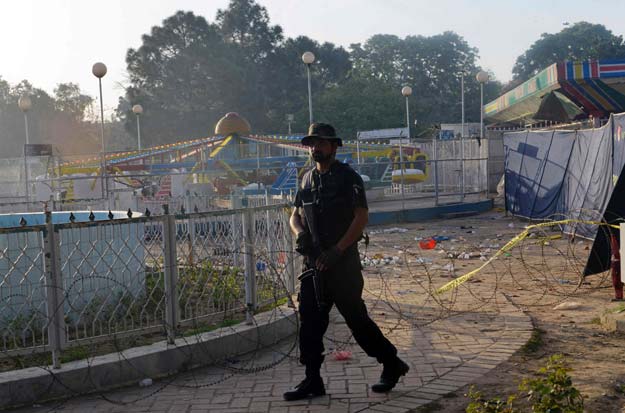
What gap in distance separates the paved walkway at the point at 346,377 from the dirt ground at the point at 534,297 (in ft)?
0.66

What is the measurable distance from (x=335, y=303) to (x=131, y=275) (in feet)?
7.72

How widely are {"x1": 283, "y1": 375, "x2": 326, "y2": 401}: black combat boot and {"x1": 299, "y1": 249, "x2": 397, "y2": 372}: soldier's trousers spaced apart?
82 mm

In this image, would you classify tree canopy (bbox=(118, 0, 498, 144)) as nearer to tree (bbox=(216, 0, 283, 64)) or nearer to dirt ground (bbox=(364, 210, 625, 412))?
tree (bbox=(216, 0, 283, 64))

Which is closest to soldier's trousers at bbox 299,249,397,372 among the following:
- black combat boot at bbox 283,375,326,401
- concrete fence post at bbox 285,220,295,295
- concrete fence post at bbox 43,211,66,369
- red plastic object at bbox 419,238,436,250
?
black combat boot at bbox 283,375,326,401

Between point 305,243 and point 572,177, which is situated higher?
point 572,177

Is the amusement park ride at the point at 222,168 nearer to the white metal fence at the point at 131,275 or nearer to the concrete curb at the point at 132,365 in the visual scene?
the white metal fence at the point at 131,275

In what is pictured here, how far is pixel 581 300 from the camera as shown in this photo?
27.4 feet

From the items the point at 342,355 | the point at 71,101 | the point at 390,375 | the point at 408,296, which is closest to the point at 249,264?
the point at 342,355

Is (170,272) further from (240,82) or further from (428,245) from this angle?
(240,82)

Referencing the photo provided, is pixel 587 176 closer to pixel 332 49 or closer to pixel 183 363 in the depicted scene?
pixel 183 363

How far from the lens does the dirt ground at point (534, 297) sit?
5.27m

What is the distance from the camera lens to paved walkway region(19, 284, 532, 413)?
16.7 ft

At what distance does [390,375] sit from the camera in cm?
521

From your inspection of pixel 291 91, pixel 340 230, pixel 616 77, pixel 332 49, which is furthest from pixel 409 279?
pixel 332 49
